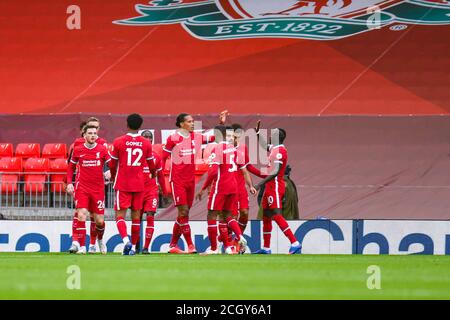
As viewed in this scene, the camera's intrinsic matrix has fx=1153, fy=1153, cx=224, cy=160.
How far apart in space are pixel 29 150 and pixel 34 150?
11 cm

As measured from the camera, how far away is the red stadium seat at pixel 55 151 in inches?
965

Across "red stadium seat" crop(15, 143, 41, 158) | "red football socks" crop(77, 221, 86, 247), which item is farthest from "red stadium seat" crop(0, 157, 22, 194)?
"red football socks" crop(77, 221, 86, 247)

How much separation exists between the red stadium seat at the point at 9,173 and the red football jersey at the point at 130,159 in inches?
208

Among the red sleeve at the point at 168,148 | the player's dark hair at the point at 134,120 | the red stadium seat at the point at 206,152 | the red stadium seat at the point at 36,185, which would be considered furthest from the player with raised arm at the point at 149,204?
the red stadium seat at the point at 206,152

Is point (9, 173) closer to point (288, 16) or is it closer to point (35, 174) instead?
point (35, 174)

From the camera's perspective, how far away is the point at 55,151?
24.5 metres

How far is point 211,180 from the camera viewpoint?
1864 cm

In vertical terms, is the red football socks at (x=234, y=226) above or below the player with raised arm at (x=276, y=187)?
below

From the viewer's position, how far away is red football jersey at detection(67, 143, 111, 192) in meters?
18.0

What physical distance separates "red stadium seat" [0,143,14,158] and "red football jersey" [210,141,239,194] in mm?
7418

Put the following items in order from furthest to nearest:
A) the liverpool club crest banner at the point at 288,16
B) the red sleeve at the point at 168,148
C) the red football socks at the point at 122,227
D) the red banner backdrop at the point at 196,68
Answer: the liverpool club crest banner at the point at 288,16 < the red banner backdrop at the point at 196,68 < the red sleeve at the point at 168,148 < the red football socks at the point at 122,227

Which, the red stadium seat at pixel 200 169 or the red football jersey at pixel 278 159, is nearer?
the red football jersey at pixel 278 159

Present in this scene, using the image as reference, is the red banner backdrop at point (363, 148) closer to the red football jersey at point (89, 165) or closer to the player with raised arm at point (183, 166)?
the player with raised arm at point (183, 166)
